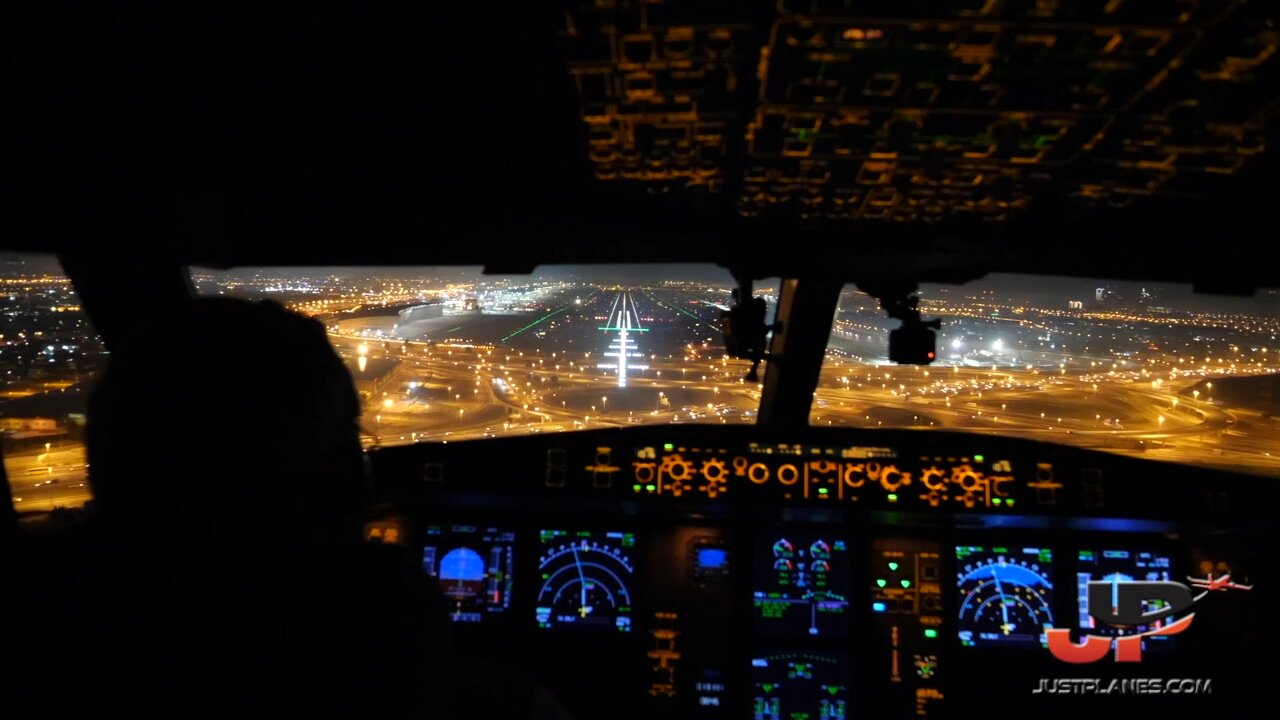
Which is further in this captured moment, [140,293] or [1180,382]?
[1180,382]

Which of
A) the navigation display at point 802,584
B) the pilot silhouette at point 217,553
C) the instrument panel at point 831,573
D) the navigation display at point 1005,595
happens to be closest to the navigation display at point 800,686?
the instrument panel at point 831,573

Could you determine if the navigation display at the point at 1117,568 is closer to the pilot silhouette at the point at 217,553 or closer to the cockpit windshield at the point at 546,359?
the cockpit windshield at the point at 546,359

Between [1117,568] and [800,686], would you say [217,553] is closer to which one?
[800,686]

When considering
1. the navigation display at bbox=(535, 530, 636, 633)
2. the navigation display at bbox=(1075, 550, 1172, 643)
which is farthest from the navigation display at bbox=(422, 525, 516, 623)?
the navigation display at bbox=(1075, 550, 1172, 643)

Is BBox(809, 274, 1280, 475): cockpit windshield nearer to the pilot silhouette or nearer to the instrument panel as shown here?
the instrument panel

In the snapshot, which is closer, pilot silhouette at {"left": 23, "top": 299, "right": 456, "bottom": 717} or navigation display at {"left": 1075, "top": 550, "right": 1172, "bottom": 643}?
pilot silhouette at {"left": 23, "top": 299, "right": 456, "bottom": 717}

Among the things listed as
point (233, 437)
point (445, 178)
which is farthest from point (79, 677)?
point (445, 178)

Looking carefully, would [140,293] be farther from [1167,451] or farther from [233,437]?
[1167,451]

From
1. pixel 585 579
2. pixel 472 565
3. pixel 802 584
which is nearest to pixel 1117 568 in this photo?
pixel 802 584
